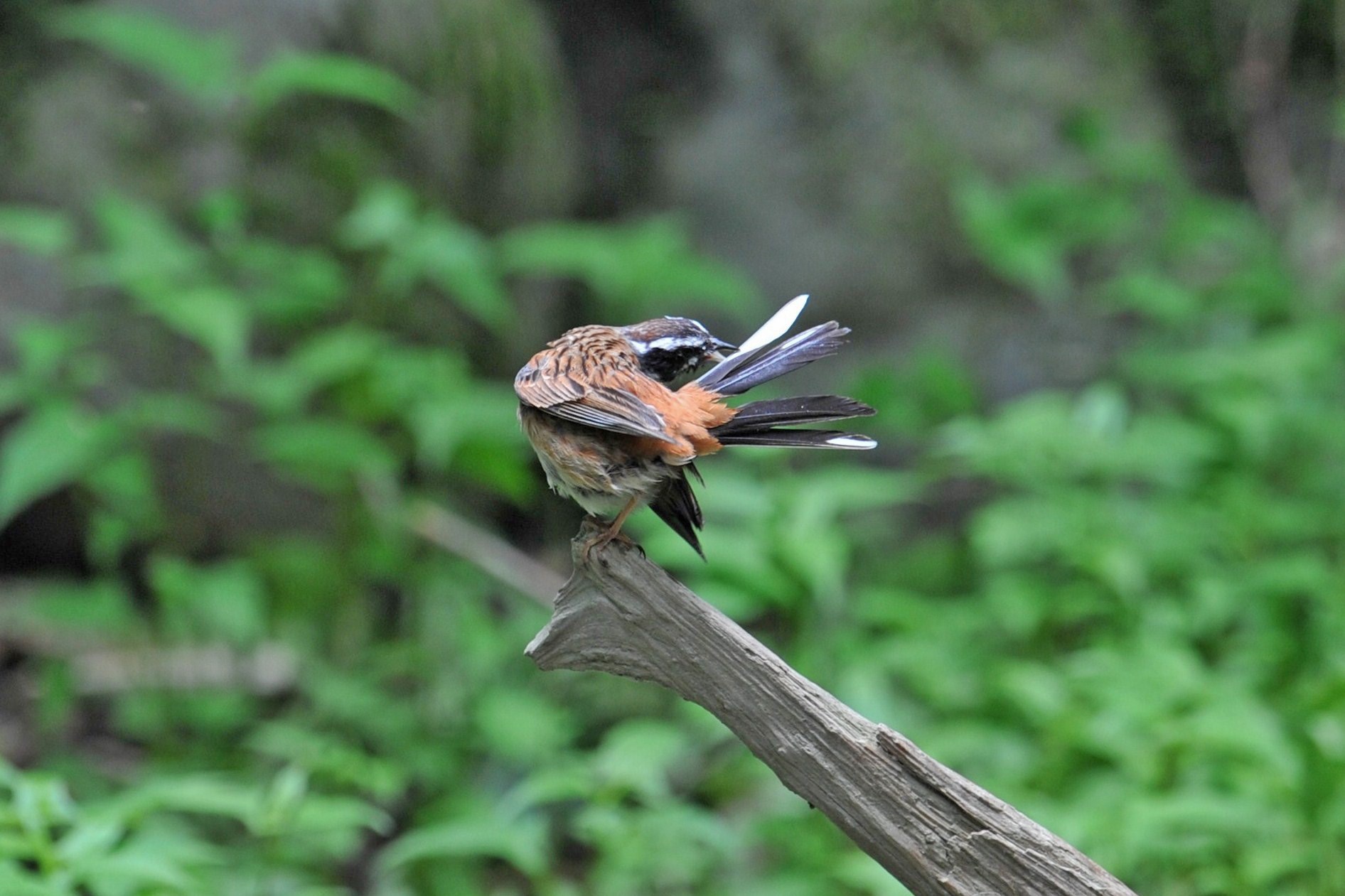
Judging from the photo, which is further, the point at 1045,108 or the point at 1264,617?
the point at 1045,108

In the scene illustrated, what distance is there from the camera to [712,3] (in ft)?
20.2

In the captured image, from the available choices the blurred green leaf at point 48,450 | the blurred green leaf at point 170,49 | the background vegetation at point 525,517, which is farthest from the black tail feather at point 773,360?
the blurred green leaf at point 170,49

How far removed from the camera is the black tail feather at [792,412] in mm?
2025

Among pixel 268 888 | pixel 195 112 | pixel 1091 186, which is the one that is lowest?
pixel 268 888

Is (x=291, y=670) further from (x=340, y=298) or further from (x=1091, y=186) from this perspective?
(x=1091, y=186)

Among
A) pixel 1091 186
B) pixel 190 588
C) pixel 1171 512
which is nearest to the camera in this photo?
pixel 190 588

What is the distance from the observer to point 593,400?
85.7 inches

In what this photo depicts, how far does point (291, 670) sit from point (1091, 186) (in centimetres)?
428

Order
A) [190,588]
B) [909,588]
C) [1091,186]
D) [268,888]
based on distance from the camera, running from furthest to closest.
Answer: [1091,186] → [909,588] → [190,588] → [268,888]

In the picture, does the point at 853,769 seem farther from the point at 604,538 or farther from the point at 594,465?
the point at 594,465

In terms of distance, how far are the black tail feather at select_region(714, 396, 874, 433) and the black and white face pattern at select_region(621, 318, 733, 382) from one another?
1.00 feet

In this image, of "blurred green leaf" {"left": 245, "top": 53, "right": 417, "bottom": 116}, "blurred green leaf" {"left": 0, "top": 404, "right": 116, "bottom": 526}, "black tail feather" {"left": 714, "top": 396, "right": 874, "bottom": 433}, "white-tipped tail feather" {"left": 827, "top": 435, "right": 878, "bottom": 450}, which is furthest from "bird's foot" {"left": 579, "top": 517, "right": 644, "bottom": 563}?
"blurred green leaf" {"left": 245, "top": 53, "right": 417, "bottom": 116}

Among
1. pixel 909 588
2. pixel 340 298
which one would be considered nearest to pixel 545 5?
pixel 340 298

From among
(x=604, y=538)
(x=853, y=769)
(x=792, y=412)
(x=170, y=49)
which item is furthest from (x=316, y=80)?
(x=853, y=769)
